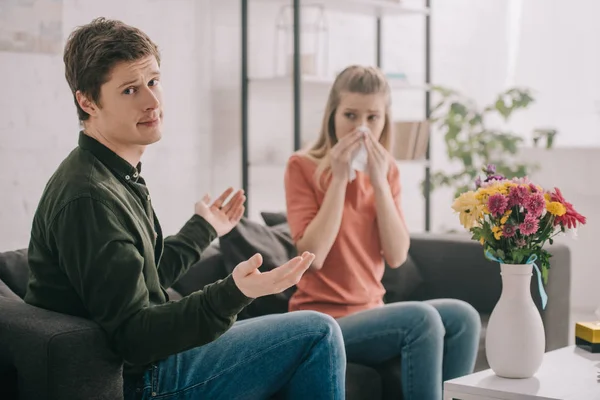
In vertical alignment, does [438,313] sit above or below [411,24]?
below

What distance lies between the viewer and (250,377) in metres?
1.83

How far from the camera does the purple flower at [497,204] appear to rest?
6.66 feet

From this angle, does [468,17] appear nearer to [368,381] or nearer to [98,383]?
[368,381]

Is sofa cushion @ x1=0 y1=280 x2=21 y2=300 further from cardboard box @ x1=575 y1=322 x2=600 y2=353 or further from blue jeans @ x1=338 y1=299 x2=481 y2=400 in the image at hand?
cardboard box @ x1=575 y1=322 x2=600 y2=353

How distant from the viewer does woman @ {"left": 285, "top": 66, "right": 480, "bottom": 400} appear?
8.07ft

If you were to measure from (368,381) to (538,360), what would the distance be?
45 centimetres

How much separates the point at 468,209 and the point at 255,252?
2.42 ft

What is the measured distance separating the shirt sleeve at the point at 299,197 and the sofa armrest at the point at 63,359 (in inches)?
37.2

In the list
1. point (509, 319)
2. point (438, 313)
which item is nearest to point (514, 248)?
point (509, 319)

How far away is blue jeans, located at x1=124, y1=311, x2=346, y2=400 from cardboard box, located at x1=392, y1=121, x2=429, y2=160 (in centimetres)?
235

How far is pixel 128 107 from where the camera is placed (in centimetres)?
178

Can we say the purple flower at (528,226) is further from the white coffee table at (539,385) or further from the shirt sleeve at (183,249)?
the shirt sleeve at (183,249)

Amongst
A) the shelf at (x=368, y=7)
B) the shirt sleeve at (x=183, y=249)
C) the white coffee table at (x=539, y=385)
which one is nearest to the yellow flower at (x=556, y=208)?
the white coffee table at (x=539, y=385)

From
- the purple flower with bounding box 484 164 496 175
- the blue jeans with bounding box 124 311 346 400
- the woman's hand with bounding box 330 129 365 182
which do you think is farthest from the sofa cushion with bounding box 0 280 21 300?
the purple flower with bounding box 484 164 496 175
